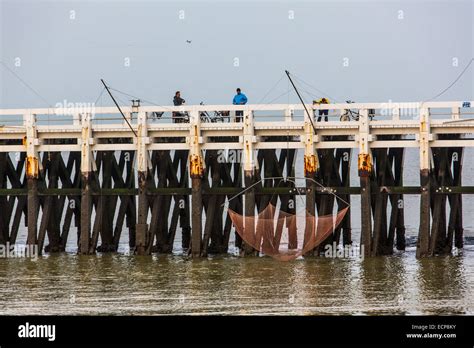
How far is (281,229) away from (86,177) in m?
6.59

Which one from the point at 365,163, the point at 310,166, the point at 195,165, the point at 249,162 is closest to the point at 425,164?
the point at 365,163

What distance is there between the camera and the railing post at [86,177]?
44438 millimetres

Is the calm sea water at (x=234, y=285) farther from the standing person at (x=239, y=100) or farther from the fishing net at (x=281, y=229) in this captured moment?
the standing person at (x=239, y=100)

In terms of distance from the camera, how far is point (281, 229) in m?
43.6

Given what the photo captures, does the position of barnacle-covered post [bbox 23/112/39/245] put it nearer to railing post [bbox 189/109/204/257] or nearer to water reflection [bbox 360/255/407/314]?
railing post [bbox 189/109/204/257]

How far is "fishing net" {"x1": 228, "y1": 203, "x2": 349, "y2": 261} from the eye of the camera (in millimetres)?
43031

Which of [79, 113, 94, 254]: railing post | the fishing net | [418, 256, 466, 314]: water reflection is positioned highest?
[79, 113, 94, 254]: railing post

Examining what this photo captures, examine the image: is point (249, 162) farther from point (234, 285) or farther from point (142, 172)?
point (234, 285)

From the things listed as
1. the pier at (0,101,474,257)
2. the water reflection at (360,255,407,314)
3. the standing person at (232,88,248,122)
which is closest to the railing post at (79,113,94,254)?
the pier at (0,101,474,257)

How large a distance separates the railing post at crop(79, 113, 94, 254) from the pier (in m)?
0.03

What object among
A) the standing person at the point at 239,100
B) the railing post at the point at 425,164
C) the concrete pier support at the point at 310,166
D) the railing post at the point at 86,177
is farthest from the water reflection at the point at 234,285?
the standing person at the point at 239,100

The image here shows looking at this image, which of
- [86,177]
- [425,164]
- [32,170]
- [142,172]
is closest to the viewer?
[425,164]
